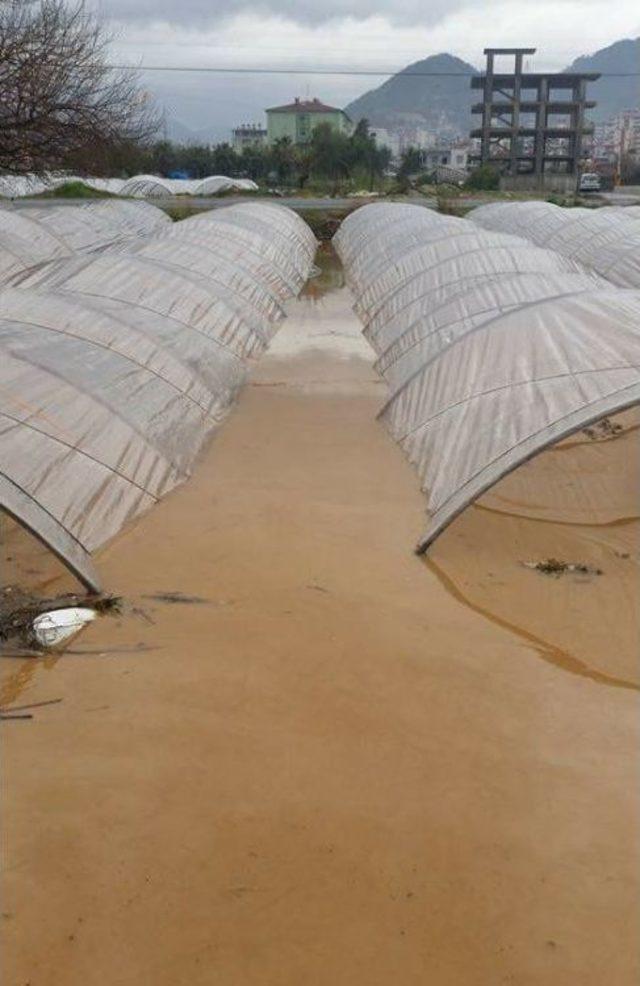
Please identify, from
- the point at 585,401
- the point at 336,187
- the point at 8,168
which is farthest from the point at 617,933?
the point at 336,187

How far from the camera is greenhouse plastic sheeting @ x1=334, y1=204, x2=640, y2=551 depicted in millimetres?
7723

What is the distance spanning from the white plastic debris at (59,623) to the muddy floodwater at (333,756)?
0.64 feet

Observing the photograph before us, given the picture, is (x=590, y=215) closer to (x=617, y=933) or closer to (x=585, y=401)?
(x=585, y=401)

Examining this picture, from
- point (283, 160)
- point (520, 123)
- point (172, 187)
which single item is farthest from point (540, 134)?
point (172, 187)

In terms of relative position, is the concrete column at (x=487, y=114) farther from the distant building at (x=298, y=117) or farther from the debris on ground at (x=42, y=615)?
the debris on ground at (x=42, y=615)

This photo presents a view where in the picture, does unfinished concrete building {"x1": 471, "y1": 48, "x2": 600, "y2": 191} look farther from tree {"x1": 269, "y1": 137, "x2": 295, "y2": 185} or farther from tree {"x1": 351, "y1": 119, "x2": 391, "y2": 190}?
tree {"x1": 269, "y1": 137, "x2": 295, "y2": 185}

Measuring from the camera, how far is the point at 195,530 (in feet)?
27.0

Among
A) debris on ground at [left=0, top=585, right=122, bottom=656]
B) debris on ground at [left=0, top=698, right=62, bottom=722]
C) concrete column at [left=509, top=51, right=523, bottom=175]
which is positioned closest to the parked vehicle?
concrete column at [left=509, top=51, right=523, bottom=175]

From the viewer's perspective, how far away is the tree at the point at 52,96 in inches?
506

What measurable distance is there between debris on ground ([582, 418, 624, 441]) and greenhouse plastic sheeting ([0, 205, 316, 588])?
14.6 ft

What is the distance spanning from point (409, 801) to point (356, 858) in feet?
1.63

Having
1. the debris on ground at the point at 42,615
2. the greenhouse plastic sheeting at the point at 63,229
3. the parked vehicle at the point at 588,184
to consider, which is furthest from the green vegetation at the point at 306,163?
the debris on ground at the point at 42,615

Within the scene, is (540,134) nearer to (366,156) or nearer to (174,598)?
(366,156)

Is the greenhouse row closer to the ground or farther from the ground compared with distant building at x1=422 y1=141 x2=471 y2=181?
farther from the ground
